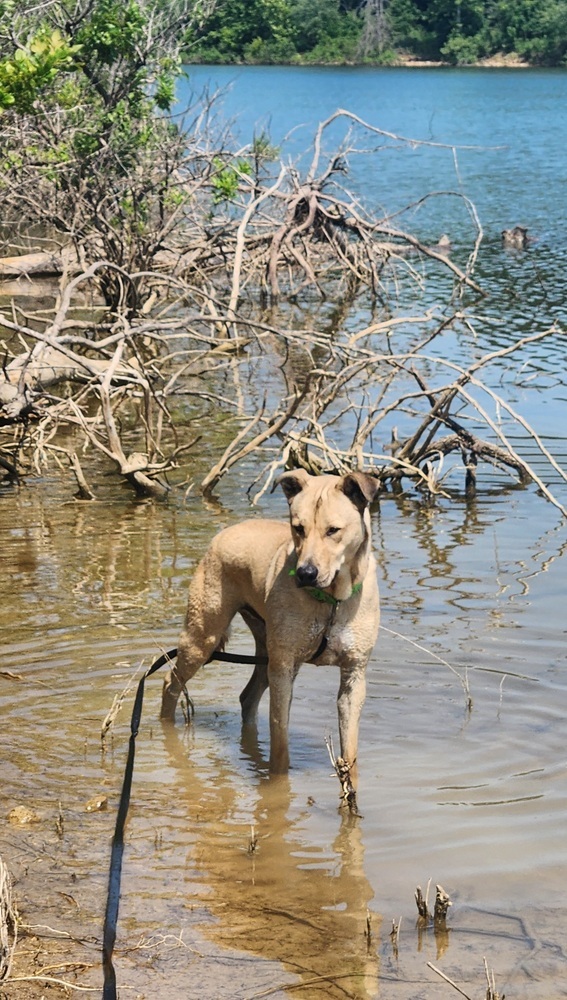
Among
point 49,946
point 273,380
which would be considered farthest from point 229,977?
point 273,380

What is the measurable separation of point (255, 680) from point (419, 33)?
3566 inches

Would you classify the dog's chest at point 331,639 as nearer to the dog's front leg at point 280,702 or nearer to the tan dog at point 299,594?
the tan dog at point 299,594

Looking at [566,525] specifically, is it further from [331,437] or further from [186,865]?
[186,865]

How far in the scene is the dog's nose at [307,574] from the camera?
5320 millimetres

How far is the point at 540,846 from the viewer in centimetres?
571

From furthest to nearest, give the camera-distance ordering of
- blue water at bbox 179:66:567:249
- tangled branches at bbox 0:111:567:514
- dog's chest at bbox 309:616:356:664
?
blue water at bbox 179:66:567:249 → tangled branches at bbox 0:111:567:514 → dog's chest at bbox 309:616:356:664

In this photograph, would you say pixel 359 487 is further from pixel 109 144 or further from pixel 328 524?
pixel 109 144

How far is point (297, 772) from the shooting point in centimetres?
659

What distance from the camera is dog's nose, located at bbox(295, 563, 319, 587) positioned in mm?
5320

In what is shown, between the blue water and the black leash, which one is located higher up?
the blue water

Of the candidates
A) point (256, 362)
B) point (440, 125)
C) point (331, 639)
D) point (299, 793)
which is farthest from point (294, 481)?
point (440, 125)

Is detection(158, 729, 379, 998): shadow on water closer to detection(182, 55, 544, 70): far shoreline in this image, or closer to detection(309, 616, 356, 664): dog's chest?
detection(309, 616, 356, 664): dog's chest

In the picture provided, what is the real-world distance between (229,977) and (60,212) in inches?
561

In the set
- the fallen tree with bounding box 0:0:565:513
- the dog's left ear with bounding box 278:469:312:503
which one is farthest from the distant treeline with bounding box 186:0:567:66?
the dog's left ear with bounding box 278:469:312:503
